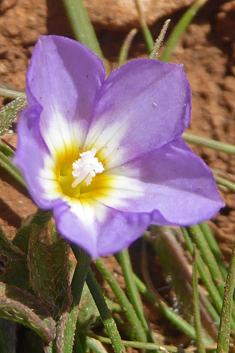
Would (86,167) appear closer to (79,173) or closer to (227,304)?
(79,173)

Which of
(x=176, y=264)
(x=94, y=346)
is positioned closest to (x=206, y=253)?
(x=176, y=264)

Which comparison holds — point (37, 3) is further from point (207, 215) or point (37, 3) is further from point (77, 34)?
point (207, 215)

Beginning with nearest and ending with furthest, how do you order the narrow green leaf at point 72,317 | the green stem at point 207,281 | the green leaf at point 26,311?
the green leaf at point 26,311 < the narrow green leaf at point 72,317 < the green stem at point 207,281

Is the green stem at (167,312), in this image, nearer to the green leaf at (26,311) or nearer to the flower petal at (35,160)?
the green leaf at (26,311)

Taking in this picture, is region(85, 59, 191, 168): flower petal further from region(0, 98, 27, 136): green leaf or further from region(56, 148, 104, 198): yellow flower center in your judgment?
region(0, 98, 27, 136): green leaf

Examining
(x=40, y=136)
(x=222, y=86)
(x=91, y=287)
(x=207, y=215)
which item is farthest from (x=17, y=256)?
(x=222, y=86)

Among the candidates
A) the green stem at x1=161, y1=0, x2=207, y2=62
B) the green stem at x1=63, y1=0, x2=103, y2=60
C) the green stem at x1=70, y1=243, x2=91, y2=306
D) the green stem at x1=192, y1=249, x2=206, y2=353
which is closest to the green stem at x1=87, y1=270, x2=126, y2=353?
the green stem at x1=70, y1=243, x2=91, y2=306

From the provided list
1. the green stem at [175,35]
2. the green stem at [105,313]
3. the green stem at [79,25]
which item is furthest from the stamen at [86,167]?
the green stem at [175,35]
